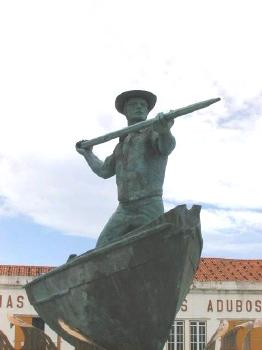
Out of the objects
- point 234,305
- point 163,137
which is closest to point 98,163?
point 163,137

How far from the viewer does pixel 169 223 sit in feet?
18.9

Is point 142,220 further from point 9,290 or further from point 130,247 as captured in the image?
point 9,290

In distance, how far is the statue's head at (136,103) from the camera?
6828 millimetres

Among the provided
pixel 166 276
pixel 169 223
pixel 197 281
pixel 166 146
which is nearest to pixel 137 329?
pixel 166 276

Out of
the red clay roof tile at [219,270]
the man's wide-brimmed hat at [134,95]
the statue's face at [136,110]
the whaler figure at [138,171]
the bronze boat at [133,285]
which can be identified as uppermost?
the red clay roof tile at [219,270]

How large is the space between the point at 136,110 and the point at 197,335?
16310mm

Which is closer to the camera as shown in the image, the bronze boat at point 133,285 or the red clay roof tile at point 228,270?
the bronze boat at point 133,285

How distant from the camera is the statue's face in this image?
22.4 ft

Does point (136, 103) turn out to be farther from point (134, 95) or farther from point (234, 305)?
point (234, 305)

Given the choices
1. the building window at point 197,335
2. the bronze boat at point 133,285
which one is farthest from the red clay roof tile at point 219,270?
the bronze boat at point 133,285

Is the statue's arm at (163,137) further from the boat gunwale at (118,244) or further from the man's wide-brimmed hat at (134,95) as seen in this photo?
the boat gunwale at (118,244)

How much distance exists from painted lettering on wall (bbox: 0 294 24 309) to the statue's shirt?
15.9 meters

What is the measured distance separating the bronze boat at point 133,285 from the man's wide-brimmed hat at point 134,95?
54.6 inches

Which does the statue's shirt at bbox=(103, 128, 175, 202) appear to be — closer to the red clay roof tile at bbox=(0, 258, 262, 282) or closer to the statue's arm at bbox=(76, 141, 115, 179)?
the statue's arm at bbox=(76, 141, 115, 179)
